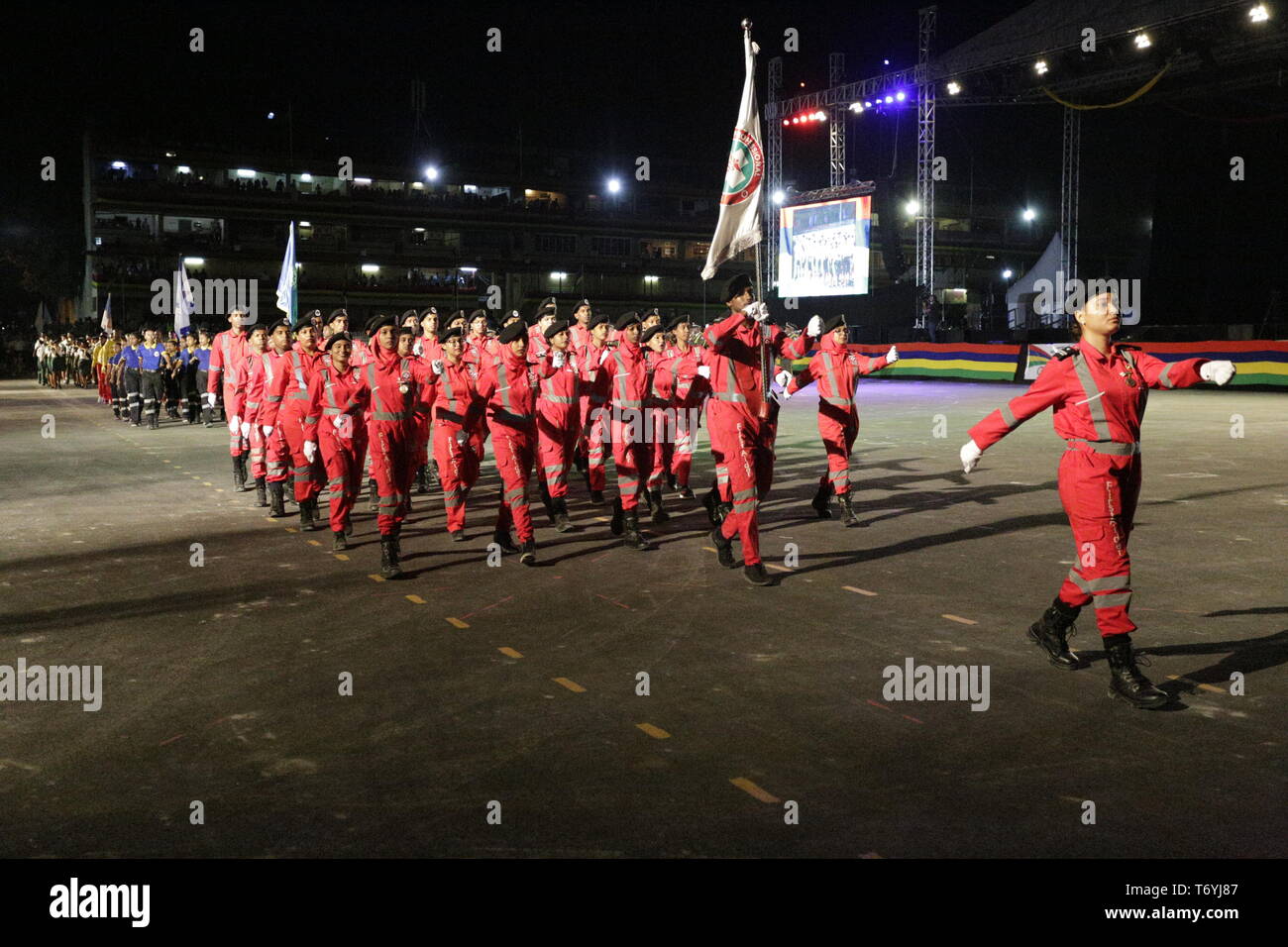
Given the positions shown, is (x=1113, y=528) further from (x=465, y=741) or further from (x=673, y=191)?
(x=673, y=191)

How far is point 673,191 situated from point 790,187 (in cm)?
3514

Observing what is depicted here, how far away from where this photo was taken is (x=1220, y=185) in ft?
129

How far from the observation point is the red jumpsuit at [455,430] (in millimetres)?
9391

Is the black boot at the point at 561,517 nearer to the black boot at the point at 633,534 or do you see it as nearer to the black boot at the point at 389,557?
the black boot at the point at 633,534

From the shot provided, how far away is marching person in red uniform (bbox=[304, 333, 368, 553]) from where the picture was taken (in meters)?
9.32

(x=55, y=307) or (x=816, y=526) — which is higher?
(x=55, y=307)

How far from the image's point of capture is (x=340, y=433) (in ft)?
30.5

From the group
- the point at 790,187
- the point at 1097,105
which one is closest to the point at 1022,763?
the point at 1097,105

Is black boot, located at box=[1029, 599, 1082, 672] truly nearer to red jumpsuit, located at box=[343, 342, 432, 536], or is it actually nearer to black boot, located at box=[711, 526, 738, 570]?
black boot, located at box=[711, 526, 738, 570]

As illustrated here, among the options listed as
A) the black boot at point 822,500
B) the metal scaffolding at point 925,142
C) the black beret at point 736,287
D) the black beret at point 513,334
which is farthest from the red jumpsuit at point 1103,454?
the metal scaffolding at point 925,142

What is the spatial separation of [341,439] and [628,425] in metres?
2.58

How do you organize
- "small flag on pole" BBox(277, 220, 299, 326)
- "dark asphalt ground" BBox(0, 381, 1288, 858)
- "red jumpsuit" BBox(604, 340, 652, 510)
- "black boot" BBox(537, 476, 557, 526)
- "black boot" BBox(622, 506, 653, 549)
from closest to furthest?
1. "dark asphalt ground" BBox(0, 381, 1288, 858)
2. "black boot" BBox(622, 506, 653, 549)
3. "red jumpsuit" BBox(604, 340, 652, 510)
4. "black boot" BBox(537, 476, 557, 526)
5. "small flag on pole" BBox(277, 220, 299, 326)

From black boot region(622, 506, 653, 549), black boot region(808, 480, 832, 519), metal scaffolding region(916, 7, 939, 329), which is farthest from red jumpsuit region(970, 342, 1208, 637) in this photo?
metal scaffolding region(916, 7, 939, 329)

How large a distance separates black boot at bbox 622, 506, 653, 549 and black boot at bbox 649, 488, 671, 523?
119 cm
